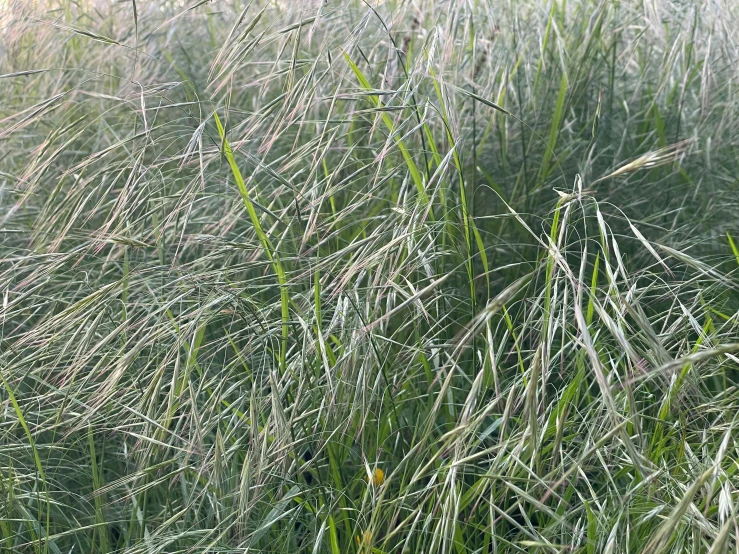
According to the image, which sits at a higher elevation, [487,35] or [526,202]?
[487,35]

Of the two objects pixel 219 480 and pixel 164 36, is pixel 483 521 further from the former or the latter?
pixel 164 36

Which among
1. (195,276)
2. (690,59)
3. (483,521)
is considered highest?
(195,276)

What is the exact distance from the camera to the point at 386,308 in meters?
1.34

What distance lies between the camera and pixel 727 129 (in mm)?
1968

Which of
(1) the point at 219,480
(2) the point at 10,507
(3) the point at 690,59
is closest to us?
(1) the point at 219,480

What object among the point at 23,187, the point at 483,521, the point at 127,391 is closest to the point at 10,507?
the point at 127,391

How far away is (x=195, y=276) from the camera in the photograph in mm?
1246

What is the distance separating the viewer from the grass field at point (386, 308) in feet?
3.73

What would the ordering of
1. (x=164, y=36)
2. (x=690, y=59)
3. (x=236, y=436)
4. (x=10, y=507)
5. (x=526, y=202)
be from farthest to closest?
(x=164, y=36), (x=690, y=59), (x=526, y=202), (x=236, y=436), (x=10, y=507)

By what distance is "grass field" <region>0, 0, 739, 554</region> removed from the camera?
1136mm

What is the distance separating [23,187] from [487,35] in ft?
3.60

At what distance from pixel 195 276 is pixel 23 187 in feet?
2.84

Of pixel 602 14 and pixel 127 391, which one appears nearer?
pixel 127 391

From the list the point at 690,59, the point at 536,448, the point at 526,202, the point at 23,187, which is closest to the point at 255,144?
the point at 23,187
